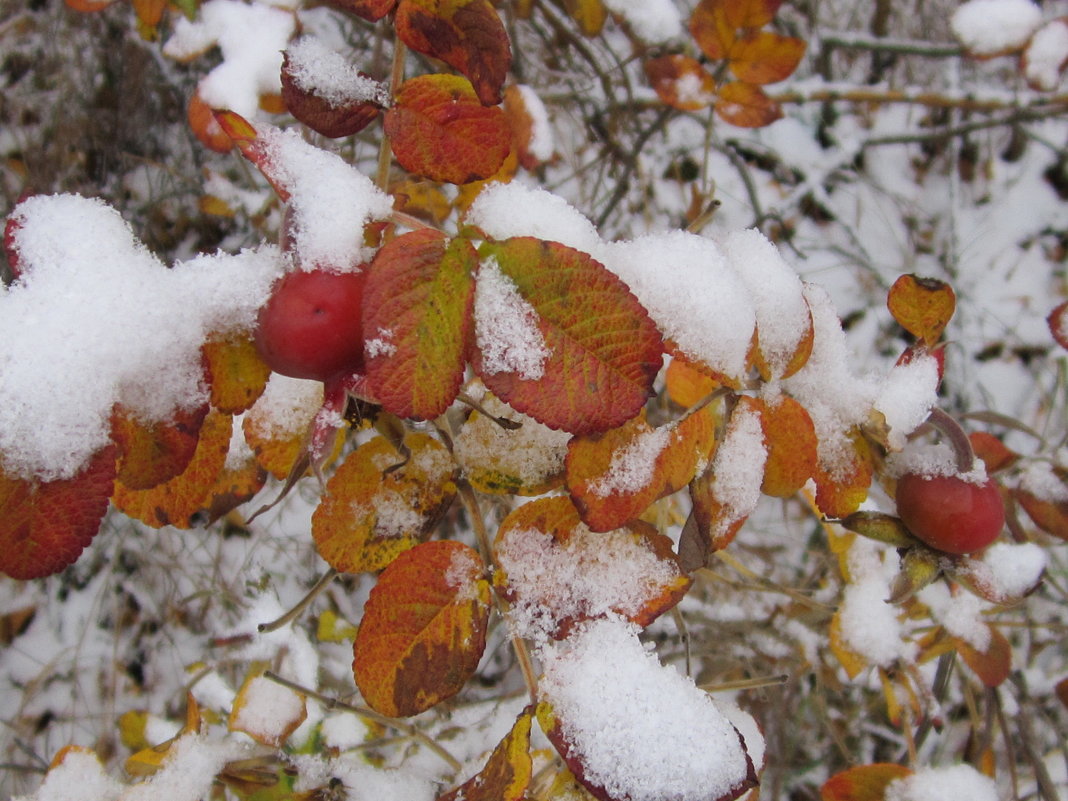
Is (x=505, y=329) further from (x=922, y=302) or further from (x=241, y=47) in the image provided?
(x=241, y=47)

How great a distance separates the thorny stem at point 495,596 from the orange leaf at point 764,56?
0.82m

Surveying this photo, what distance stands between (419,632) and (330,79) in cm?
39

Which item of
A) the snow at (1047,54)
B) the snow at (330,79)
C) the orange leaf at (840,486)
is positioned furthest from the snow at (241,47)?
the snow at (1047,54)

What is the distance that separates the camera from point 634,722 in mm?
498

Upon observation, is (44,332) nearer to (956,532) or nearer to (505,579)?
(505,579)

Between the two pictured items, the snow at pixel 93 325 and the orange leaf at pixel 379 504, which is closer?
the snow at pixel 93 325

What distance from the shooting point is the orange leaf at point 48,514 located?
438mm

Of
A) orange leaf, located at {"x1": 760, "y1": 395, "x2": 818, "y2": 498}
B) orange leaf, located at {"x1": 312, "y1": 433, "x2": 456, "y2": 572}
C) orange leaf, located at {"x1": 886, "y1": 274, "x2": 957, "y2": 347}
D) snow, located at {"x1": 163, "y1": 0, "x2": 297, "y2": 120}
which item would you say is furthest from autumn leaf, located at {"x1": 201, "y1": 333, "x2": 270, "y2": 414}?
snow, located at {"x1": 163, "y1": 0, "x2": 297, "y2": 120}

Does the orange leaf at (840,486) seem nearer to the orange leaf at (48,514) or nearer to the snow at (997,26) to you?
the orange leaf at (48,514)

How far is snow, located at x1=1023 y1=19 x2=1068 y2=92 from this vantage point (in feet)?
4.60

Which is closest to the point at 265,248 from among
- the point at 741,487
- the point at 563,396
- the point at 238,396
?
the point at 238,396

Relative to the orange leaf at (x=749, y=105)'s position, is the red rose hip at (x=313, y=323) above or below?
above

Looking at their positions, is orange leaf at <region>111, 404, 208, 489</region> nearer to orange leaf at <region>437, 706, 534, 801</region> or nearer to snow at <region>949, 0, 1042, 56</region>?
orange leaf at <region>437, 706, 534, 801</region>

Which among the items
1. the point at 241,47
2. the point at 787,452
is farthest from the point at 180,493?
the point at 241,47
